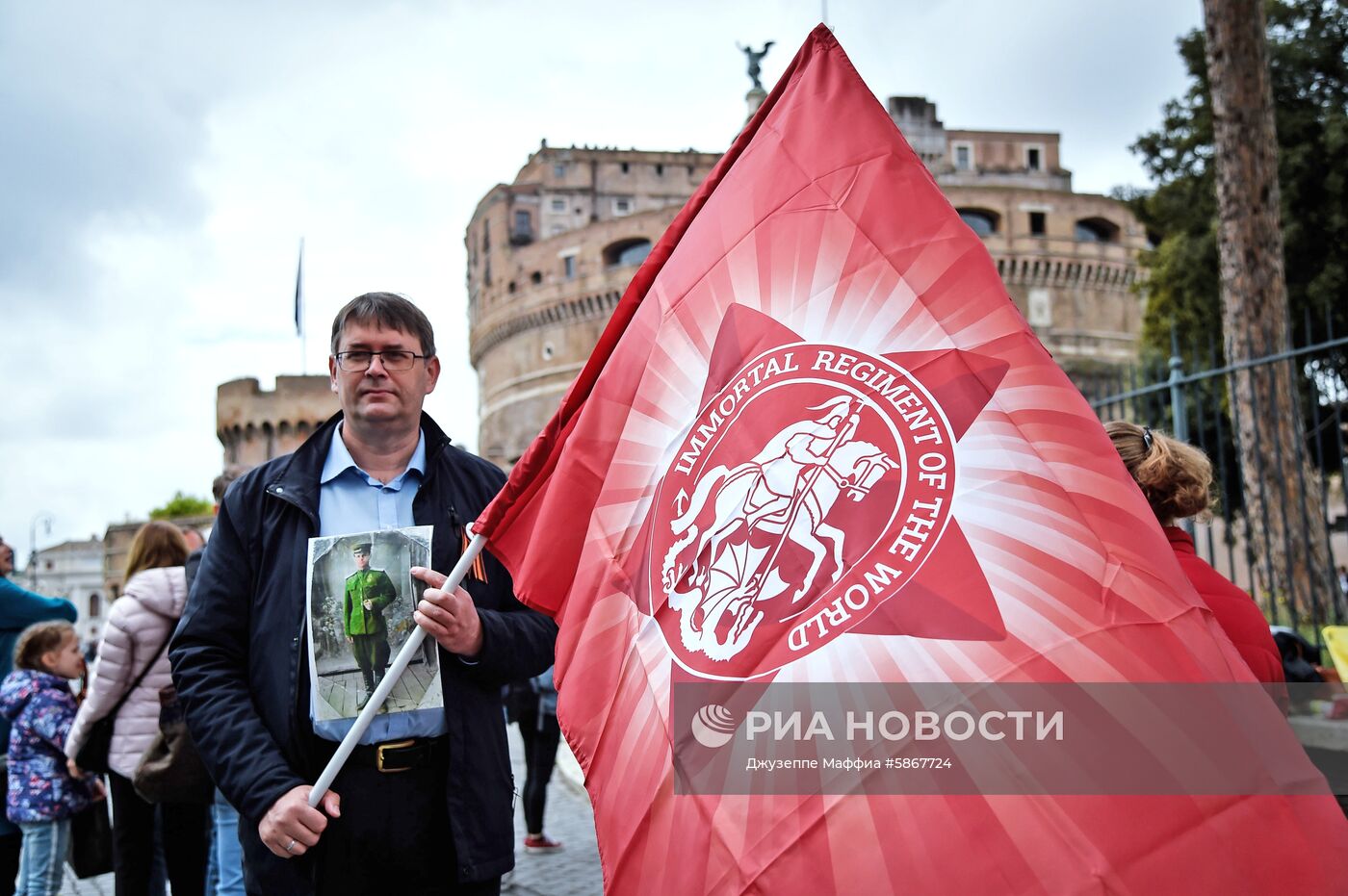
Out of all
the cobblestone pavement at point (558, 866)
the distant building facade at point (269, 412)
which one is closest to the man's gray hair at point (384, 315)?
the cobblestone pavement at point (558, 866)

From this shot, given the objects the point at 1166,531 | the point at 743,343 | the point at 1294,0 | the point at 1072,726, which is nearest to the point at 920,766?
the point at 1072,726

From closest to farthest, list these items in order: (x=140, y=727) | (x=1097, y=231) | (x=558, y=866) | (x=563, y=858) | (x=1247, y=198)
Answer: (x=140, y=727), (x=558, y=866), (x=563, y=858), (x=1247, y=198), (x=1097, y=231)

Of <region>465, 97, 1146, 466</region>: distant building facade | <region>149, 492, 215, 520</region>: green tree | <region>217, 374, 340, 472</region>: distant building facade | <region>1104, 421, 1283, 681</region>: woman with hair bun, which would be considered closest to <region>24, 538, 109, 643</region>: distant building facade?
<region>149, 492, 215, 520</region>: green tree

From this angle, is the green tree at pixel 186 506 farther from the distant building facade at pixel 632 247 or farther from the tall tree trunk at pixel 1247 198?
the tall tree trunk at pixel 1247 198

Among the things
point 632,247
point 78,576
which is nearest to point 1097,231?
point 632,247

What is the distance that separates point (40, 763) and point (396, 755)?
7.31 feet

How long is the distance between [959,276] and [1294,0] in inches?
673

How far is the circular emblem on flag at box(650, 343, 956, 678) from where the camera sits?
A: 4.81ft

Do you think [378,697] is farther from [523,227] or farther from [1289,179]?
[523,227]

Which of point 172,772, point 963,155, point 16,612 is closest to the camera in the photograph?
point 172,772

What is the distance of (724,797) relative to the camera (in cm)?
140

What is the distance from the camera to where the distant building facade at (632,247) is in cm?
3828

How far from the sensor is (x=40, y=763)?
3.48m

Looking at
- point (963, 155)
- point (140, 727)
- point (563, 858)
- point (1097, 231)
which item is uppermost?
point (963, 155)
